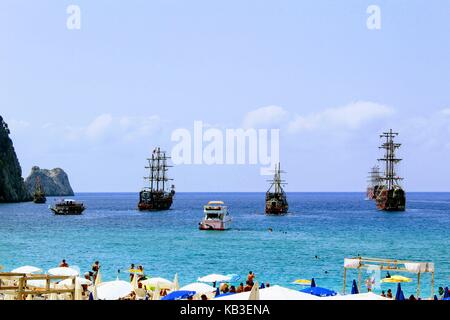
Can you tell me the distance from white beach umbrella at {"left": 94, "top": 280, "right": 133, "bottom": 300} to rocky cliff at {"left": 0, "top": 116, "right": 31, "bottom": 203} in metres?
154

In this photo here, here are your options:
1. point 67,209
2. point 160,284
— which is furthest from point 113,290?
point 67,209

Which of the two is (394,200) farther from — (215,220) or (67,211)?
(67,211)

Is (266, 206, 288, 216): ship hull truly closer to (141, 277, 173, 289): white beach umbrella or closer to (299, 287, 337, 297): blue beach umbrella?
(141, 277, 173, 289): white beach umbrella

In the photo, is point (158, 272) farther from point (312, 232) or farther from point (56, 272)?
point (312, 232)

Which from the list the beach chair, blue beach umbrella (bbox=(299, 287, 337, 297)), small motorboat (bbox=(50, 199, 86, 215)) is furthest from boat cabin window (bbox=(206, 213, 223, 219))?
blue beach umbrella (bbox=(299, 287, 337, 297))

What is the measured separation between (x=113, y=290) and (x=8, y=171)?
162 metres

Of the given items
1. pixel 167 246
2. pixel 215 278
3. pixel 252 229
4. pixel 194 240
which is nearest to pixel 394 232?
pixel 252 229

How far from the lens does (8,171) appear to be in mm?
171375

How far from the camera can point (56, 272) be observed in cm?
2453

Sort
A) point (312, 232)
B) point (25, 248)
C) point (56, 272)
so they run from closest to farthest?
point (56, 272) < point (25, 248) < point (312, 232)

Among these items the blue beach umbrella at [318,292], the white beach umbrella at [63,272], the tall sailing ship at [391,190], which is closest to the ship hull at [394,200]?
the tall sailing ship at [391,190]

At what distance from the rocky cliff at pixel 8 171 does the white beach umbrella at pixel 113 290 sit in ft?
506

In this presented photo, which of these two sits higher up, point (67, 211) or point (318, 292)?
point (318, 292)
